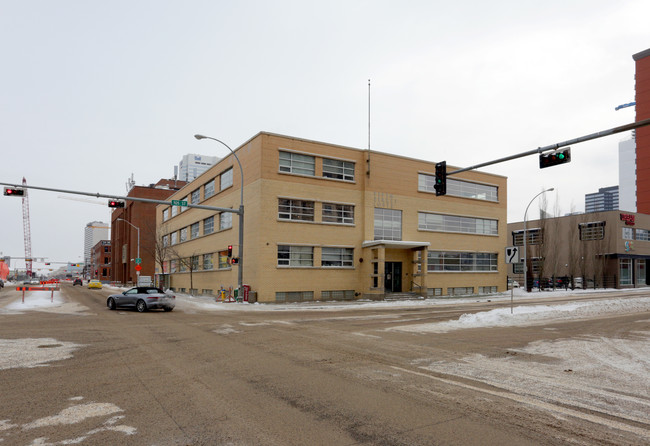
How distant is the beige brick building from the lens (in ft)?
98.5

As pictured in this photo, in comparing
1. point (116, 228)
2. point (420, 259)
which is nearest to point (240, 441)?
point (420, 259)

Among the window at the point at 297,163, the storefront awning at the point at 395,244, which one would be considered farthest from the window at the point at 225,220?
the storefront awning at the point at 395,244

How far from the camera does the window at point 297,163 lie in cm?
3077

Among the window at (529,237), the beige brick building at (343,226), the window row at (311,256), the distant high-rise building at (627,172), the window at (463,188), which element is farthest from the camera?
the distant high-rise building at (627,172)

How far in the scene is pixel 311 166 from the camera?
31844mm

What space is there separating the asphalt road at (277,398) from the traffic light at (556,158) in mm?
6468

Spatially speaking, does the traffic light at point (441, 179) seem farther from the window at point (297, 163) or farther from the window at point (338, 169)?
the window at point (338, 169)

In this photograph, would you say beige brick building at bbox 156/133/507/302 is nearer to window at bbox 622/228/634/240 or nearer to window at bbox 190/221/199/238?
window at bbox 190/221/199/238

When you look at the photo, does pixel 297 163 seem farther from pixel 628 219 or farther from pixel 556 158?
pixel 628 219

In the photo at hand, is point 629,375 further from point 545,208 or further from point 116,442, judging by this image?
point 545,208

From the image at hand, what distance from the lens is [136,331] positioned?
46.1 feet

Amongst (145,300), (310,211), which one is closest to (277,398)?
(145,300)

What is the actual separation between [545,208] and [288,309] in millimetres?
44366

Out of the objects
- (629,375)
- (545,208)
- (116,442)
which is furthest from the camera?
(545,208)
